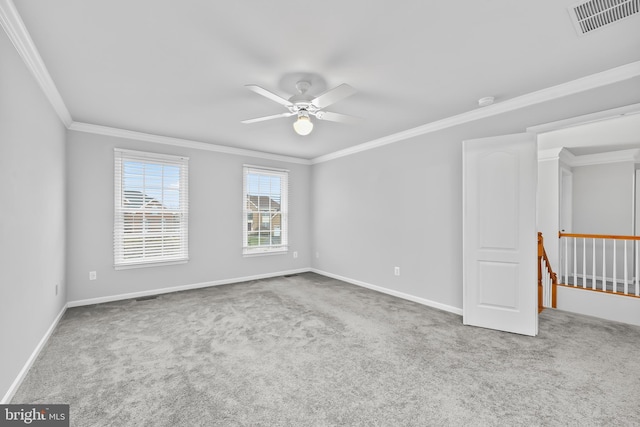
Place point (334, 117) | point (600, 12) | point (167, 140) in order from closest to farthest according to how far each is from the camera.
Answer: point (600, 12)
point (334, 117)
point (167, 140)

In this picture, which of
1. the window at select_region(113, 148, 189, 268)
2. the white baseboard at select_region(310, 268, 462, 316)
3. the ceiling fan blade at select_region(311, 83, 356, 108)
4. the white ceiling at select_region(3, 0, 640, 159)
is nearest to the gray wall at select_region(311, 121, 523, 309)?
the white baseboard at select_region(310, 268, 462, 316)

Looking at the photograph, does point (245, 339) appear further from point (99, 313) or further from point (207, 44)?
point (207, 44)

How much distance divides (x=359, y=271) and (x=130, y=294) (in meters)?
3.74

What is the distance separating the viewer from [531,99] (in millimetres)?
2975

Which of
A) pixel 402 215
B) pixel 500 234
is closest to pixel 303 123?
pixel 402 215

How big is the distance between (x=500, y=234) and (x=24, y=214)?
450 centimetres

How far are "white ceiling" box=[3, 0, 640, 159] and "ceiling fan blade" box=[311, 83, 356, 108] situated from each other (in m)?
0.25

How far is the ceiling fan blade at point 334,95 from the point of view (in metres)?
2.21

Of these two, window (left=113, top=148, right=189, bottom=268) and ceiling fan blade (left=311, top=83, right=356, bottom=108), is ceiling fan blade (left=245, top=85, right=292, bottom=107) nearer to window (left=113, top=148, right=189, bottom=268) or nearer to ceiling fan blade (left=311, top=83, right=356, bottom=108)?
ceiling fan blade (left=311, top=83, right=356, bottom=108)

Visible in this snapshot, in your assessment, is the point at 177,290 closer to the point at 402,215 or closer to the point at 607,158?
the point at 402,215

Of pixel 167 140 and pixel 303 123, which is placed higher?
pixel 167 140

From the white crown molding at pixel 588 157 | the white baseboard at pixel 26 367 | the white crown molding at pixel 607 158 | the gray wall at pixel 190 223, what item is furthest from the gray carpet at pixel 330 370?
the white crown molding at pixel 607 158

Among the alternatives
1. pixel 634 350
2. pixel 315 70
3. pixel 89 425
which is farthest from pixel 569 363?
pixel 89 425

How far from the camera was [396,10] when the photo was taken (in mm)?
1737
